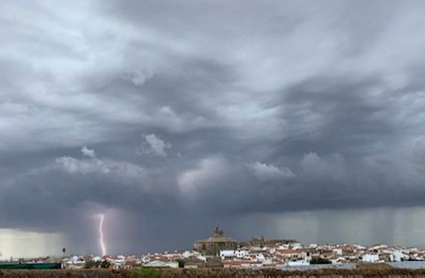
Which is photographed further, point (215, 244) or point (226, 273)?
point (215, 244)

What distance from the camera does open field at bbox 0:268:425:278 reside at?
40906mm

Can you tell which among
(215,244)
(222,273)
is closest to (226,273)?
(222,273)

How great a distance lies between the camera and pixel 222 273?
46.6 meters

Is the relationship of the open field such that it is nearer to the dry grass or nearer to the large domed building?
the dry grass

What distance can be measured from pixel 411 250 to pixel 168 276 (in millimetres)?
126708

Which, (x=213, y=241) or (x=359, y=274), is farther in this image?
(x=213, y=241)

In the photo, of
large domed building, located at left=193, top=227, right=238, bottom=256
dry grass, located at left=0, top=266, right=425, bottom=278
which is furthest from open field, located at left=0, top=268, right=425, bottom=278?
large domed building, located at left=193, top=227, right=238, bottom=256

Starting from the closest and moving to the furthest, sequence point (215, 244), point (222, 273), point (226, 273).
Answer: point (222, 273) < point (226, 273) < point (215, 244)

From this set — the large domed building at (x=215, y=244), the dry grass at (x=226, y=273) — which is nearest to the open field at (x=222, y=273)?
the dry grass at (x=226, y=273)

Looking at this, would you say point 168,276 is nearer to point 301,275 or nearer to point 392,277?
point 301,275

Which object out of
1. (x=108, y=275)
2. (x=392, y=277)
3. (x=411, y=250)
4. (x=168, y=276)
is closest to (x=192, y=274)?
(x=168, y=276)

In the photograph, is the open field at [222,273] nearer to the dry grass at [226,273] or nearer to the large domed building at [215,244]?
the dry grass at [226,273]

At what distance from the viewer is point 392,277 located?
51156 millimetres

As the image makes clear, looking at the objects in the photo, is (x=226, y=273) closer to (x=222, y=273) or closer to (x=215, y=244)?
(x=222, y=273)
